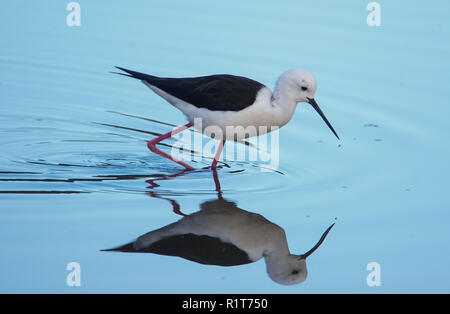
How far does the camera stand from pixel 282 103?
22.8 ft

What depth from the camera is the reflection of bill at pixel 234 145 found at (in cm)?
705

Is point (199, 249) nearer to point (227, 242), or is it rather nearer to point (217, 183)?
point (227, 242)

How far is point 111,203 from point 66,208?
13.1 inches

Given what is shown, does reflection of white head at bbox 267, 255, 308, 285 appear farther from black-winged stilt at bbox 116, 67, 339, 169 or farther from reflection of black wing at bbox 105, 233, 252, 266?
black-winged stilt at bbox 116, 67, 339, 169

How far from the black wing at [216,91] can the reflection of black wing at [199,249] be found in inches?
55.5

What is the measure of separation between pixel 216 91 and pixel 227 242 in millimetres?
1584

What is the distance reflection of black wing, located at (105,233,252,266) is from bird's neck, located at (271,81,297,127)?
1.46 meters

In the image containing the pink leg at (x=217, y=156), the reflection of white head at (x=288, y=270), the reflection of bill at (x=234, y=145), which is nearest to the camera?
the reflection of white head at (x=288, y=270)

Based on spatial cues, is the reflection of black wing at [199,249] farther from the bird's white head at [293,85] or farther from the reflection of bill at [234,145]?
the bird's white head at [293,85]

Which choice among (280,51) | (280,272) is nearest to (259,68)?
(280,51)

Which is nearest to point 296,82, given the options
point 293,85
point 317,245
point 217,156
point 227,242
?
point 293,85

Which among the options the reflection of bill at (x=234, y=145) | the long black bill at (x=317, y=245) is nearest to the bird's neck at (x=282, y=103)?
the reflection of bill at (x=234, y=145)

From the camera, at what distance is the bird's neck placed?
694 centimetres

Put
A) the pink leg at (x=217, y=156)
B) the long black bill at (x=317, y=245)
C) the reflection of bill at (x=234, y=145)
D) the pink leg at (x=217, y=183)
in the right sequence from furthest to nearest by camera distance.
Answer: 1. the pink leg at (x=217, y=156)
2. the reflection of bill at (x=234, y=145)
3. the pink leg at (x=217, y=183)
4. the long black bill at (x=317, y=245)
